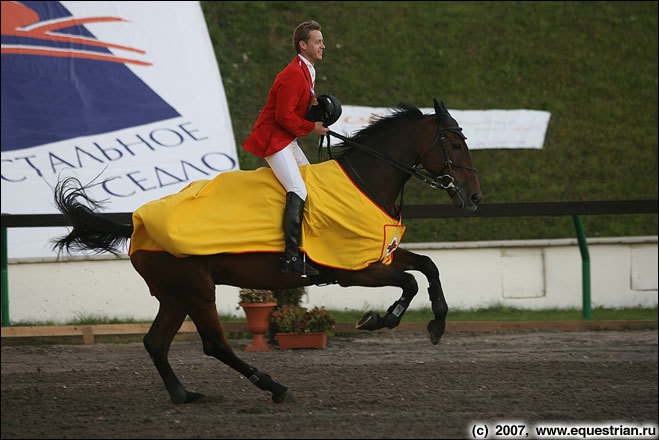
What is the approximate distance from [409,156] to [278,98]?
108 centimetres

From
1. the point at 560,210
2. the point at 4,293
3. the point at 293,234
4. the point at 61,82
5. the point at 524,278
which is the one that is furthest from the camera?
the point at 61,82

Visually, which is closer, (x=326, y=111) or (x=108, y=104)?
(x=326, y=111)

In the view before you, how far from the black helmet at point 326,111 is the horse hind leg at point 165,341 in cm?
178

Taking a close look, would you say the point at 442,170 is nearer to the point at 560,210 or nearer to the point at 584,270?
the point at 560,210

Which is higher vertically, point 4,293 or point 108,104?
point 108,104

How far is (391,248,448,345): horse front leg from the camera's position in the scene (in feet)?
18.1

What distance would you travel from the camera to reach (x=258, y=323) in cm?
820

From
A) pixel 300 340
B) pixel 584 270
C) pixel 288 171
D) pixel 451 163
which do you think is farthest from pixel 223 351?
pixel 584 270

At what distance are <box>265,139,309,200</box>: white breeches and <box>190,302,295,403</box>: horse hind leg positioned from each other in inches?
42.5

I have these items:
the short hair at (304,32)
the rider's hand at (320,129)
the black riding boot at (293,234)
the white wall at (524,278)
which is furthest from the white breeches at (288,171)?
the white wall at (524,278)

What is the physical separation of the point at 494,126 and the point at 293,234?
8958 millimetres

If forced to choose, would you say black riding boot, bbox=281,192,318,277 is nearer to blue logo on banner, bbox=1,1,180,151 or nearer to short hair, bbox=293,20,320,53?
short hair, bbox=293,20,320,53

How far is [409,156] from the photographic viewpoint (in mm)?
5758

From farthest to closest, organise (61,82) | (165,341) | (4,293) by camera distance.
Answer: (61,82), (4,293), (165,341)
